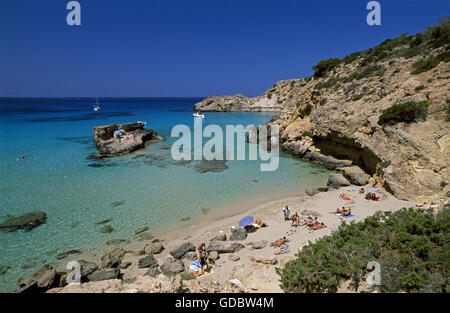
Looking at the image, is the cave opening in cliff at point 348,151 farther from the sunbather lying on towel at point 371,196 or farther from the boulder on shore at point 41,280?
the boulder on shore at point 41,280

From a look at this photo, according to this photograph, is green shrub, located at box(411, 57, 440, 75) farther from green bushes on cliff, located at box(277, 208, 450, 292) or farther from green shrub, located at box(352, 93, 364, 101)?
green bushes on cliff, located at box(277, 208, 450, 292)

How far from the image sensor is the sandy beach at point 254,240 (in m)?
7.02

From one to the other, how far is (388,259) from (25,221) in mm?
15884

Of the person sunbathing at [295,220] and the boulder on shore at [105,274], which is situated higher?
the person sunbathing at [295,220]

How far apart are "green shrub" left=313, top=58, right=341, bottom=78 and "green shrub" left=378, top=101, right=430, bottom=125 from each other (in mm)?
25422

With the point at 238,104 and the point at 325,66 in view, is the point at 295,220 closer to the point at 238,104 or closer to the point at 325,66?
the point at 325,66

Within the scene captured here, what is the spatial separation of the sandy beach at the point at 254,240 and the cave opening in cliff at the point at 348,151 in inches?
118

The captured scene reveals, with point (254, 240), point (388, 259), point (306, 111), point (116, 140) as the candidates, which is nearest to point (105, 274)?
point (254, 240)

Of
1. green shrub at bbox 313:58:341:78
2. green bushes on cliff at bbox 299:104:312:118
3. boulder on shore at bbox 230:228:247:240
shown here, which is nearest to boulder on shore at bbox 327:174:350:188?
boulder on shore at bbox 230:228:247:240

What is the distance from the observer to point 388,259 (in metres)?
6.29

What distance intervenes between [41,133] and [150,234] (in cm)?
3639

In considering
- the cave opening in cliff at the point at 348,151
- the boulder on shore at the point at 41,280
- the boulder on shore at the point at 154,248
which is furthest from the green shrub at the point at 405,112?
the boulder on shore at the point at 41,280

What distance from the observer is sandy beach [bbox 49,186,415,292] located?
7.02 m

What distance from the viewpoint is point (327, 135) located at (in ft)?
73.2
